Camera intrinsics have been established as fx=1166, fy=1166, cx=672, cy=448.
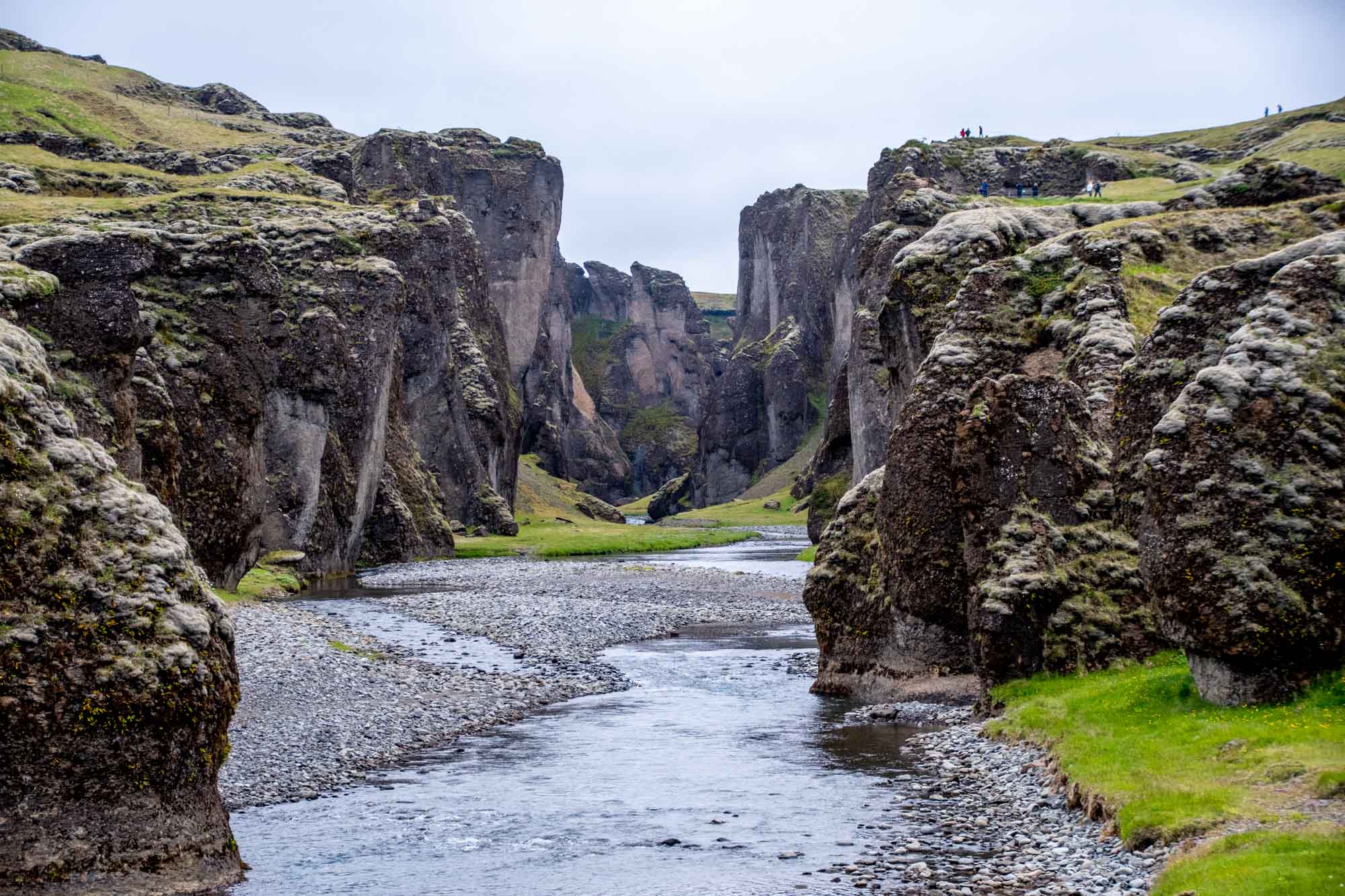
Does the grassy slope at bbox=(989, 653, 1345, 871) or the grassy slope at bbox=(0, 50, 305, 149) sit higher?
the grassy slope at bbox=(0, 50, 305, 149)

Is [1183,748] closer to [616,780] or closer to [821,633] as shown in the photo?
[616,780]

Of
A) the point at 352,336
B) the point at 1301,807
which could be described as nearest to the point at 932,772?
the point at 1301,807

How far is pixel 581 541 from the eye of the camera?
120500 millimetres

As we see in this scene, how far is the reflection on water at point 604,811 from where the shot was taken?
1939 centimetres

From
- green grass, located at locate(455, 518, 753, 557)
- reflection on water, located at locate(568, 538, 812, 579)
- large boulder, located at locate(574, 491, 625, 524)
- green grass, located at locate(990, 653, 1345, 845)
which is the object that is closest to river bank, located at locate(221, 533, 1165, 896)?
green grass, located at locate(990, 653, 1345, 845)

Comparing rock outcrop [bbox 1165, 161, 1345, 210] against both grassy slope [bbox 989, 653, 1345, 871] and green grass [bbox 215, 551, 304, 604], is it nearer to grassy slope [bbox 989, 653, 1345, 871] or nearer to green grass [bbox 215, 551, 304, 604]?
grassy slope [bbox 989, 653, 1345, 871]

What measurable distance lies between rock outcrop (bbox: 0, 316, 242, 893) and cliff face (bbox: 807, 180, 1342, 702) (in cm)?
1769

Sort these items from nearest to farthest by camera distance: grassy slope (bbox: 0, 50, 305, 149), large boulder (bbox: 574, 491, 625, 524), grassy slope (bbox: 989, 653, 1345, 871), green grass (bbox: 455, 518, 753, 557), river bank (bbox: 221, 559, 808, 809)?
grassy slope (bbox: 989, 653, 1345, 871) → river bank (bbox: 221, 559, 808, 809) → grassy slope (bbox: 0, 50, 305, 149) → green grass (bbox: 455, 518, 753, 557) → large boulder (bbox: 574, 491, 625, 524)

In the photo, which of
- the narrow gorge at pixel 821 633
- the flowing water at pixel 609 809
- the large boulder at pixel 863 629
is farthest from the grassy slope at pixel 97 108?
the flowing water at pixel 609 809

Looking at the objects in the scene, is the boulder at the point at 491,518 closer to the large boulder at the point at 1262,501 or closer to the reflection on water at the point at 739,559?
the reflection on water at the point at 739,559

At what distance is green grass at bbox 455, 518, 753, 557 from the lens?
111250 mm

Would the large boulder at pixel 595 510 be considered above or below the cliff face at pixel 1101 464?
below

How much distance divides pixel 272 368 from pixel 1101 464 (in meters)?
55.4

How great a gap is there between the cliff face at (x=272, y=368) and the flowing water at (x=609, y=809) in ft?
42.9
